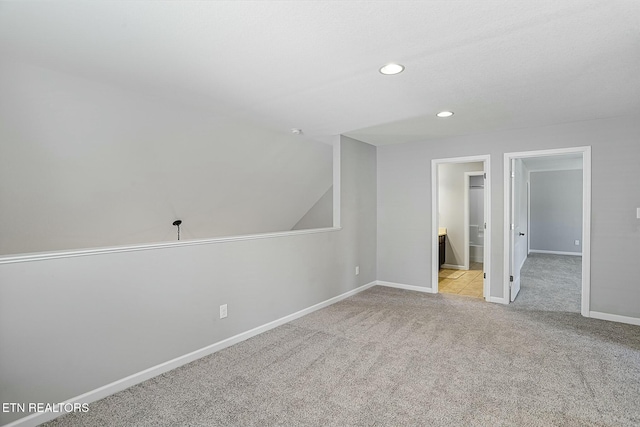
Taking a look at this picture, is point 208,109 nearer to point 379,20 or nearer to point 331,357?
point 379,20

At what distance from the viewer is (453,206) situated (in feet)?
22.2

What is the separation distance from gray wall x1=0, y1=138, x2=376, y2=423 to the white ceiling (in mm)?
1333

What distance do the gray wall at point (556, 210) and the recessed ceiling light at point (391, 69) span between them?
8397 mm

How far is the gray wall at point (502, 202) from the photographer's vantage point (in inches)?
141

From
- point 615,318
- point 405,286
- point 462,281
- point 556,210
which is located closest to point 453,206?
point 462,281

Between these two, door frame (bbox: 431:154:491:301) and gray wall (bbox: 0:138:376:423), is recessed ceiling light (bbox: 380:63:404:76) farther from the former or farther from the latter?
door frame (bbox: 431:154:491:301)

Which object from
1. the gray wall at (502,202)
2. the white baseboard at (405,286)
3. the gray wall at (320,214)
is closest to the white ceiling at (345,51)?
the gray wall at (502,202)

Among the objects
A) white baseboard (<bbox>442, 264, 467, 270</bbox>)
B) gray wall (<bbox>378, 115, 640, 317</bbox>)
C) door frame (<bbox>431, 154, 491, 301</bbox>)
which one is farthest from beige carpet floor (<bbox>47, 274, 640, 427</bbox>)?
white baseboard (<bbox>442, 264, 467, 270</bbox>)

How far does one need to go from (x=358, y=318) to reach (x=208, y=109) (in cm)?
276

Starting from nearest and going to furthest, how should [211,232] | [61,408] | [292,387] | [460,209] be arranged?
[61,408], [292,387], [211,232], [460,209]

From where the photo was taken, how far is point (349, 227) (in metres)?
4.66

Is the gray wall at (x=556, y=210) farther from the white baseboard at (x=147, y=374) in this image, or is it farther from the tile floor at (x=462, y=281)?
the white baseboard at (x=147, y=374)

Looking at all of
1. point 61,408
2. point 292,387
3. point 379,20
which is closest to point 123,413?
point 61,408

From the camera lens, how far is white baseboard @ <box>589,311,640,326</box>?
3555mm
